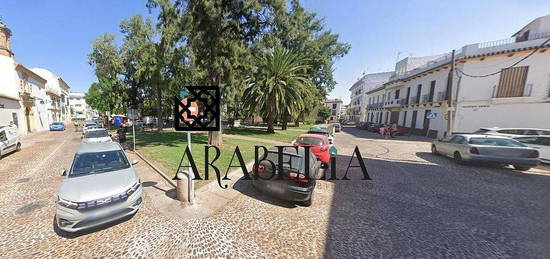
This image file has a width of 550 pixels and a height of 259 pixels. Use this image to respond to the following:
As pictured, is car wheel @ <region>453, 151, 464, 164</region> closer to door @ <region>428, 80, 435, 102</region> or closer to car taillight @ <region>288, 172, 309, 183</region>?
car taillight @ <region>288, 172, 309, 183</region>

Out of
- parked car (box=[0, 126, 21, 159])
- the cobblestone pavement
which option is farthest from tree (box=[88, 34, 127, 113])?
the cobblestone pavement

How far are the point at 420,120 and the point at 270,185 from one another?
87.0 ft

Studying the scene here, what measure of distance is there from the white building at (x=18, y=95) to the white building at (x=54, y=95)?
5.96m

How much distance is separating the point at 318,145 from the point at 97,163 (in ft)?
23.2

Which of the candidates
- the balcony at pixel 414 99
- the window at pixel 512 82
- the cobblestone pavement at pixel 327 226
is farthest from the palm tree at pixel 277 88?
the window at pixel 512 82

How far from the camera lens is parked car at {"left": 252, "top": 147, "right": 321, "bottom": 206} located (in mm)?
4531

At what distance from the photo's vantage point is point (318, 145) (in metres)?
7.95

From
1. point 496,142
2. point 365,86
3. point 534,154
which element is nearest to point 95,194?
point 496,142

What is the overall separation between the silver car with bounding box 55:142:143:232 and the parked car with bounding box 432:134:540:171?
12.6 meters

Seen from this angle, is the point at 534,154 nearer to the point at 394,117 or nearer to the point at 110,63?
the point at 394,117

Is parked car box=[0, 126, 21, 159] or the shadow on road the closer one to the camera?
the shadow on road

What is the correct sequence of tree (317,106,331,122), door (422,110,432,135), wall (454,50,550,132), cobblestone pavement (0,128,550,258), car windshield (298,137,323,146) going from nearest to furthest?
cobblestone pavement (0,128,550,258) < car windshield (298,137,323,146) < wall (454,50,550,132) < door (422,110,432,135) < tree (317,106,331,122)

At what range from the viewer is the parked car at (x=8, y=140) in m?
9.28

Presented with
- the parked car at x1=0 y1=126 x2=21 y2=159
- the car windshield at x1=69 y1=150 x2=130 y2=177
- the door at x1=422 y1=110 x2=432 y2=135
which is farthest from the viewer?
the door at x1=422 y1=110 x2=432 y2=135
